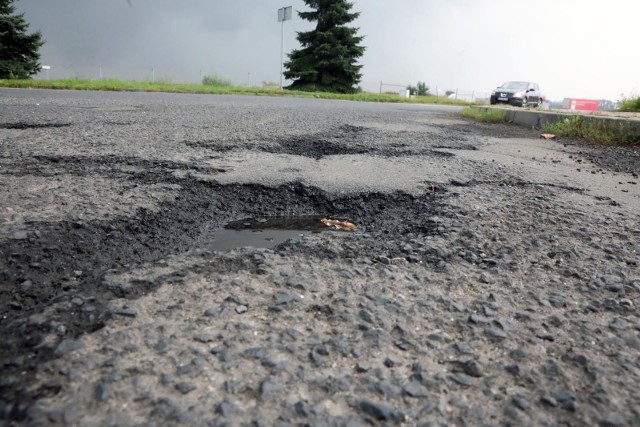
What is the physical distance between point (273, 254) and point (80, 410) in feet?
3.05

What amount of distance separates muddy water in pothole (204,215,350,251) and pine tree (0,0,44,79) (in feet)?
76.2

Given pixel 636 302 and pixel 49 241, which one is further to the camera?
pixel 49 241

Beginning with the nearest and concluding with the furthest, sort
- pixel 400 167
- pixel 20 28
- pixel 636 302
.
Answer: pixel 636 302, pixel 400 167, pixel 20 28

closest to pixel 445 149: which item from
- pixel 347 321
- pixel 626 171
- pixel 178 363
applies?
pixel 626 171

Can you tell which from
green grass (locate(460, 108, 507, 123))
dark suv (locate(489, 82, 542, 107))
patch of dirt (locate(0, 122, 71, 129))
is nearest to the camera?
patch of dirt (locate(0, 122, 71, 129))

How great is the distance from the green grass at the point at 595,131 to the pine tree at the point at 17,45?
22479mm

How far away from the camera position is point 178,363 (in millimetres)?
1106

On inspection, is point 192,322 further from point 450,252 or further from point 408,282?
point 450,252

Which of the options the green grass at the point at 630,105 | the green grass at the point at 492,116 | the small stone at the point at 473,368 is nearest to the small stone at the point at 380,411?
the small stone at the point at 473,368

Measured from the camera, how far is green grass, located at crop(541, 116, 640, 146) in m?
5.71

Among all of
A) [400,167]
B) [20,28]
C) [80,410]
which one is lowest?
[80,410]

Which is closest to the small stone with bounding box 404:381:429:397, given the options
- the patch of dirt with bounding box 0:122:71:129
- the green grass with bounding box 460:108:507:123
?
the patch of dirt with bounding box 0:122:71:129

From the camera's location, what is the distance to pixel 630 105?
10617 mm

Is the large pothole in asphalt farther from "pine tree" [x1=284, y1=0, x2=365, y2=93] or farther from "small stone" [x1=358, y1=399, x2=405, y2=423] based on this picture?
"pine tree" [x1=284, y1=0, x2=365, y2=93]
